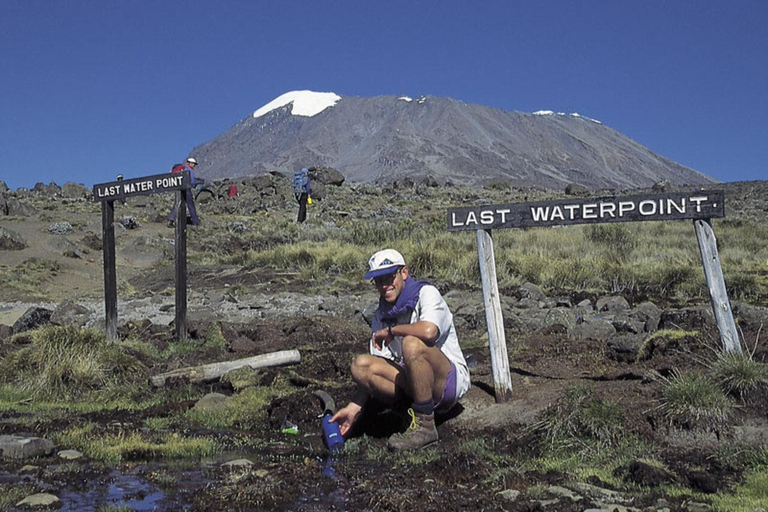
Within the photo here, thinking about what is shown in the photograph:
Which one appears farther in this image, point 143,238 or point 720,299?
point 143,238

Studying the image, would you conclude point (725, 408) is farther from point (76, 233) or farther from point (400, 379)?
point (76, 233)

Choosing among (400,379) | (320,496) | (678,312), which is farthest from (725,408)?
(678,312)

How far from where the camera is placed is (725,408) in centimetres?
670

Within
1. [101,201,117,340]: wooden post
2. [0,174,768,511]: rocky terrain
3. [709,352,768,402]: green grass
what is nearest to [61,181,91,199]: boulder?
[0,174,768,511]: rocky terrain

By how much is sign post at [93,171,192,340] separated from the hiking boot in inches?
231

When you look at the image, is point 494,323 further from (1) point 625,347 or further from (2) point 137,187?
(2) point 137,187

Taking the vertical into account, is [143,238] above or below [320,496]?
above

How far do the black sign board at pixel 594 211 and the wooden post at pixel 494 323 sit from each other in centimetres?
19

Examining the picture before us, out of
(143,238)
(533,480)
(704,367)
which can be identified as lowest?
(533,480)

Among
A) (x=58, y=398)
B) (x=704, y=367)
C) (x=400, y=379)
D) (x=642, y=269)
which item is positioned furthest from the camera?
(x=642, y=269)

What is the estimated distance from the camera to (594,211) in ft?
25.9

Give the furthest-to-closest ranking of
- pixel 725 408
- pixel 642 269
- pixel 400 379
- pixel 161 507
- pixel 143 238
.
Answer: pixel 143 238 → pixel 642 269 → pixel 400 379 → pixel 725 408 → pixel 161 507

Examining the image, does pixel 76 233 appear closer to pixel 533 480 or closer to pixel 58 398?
pixel 58 398

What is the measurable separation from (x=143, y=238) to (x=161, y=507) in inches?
947
